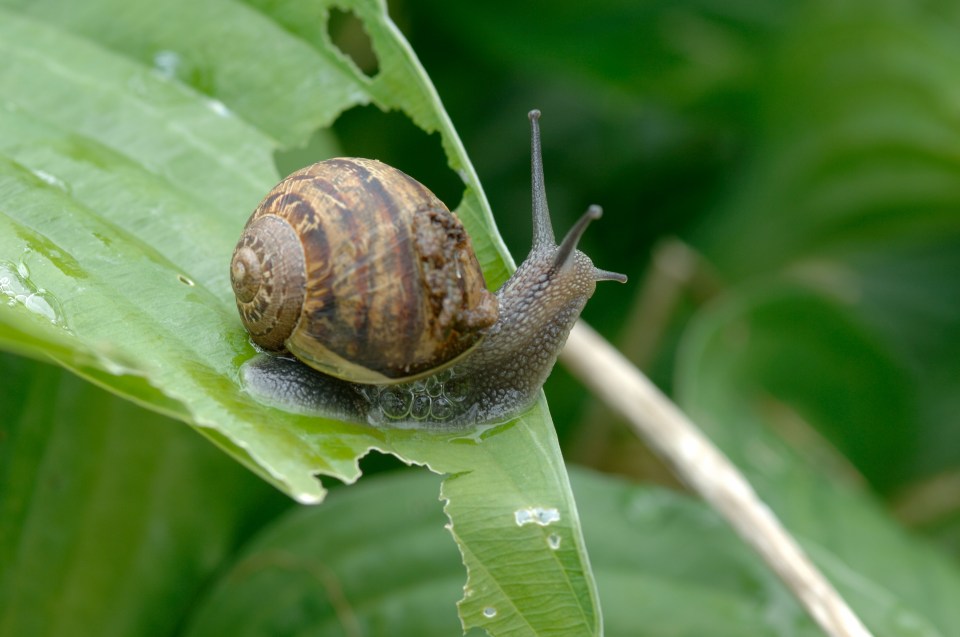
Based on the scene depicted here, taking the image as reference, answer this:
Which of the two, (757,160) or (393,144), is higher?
(757,160)

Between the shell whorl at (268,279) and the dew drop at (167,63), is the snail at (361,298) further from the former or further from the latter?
the dew drop at (167,63)

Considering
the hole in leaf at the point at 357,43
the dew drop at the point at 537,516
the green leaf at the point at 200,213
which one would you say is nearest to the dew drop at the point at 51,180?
the green leaf at the point at 200,213

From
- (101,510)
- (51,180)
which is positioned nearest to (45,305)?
(51,180)

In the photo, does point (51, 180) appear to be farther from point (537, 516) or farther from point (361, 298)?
point (537, 516)

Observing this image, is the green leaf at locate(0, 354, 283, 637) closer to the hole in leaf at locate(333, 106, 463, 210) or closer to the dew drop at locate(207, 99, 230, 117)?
the dew drop at locate(207, 99, 230, 117)

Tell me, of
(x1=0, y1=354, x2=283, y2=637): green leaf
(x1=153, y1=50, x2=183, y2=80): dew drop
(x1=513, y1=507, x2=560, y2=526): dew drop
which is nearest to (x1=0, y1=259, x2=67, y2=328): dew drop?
(x1=0, y1=354, x2=283, y2=637): green leaf

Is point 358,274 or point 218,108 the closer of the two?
point 358,274

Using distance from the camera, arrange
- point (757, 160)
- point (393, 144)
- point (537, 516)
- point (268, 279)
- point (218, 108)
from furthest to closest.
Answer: point (757, 160), point (393, 144), point (218, 108), point (268, 279), point (537, 516)
